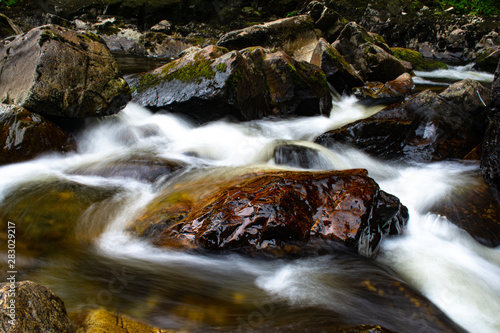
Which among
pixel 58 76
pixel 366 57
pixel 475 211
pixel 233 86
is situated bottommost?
pixel 475 211

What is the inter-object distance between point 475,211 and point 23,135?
667 centimetres

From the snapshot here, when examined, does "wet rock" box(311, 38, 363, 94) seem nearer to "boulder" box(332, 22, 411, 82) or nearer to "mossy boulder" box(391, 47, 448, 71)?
"boulder" box(332, 22, 411, 82)

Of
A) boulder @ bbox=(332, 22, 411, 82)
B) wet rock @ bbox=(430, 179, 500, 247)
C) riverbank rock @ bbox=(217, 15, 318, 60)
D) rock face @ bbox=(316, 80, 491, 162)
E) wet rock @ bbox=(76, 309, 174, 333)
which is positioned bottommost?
wet rock @ bbox=(430, 179, 500, 247)

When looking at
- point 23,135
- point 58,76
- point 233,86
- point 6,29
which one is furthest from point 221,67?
point 6,29

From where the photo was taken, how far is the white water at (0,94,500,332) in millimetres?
2803

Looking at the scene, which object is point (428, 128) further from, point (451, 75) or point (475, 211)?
point (451, 75)

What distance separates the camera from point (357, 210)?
323cm

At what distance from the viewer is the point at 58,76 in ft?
16.3

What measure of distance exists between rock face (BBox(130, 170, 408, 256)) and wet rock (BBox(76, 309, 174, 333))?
3.79ft

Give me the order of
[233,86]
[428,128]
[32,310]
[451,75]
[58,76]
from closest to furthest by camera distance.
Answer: [32,310] < [58,76] < [428,128] < [233,86] < [451,75]

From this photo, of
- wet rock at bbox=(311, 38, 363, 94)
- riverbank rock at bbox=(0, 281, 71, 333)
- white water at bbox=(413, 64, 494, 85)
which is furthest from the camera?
white water at bbox=(413, 64, 494, 85)

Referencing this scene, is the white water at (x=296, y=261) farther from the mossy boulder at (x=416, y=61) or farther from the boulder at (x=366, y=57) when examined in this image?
the mossy boulder at (x=416, y=61)

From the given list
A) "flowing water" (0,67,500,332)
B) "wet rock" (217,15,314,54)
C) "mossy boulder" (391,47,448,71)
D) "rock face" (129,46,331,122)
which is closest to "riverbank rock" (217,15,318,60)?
"wet rock" (217,15,314,54)

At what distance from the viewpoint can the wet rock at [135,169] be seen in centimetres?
469
